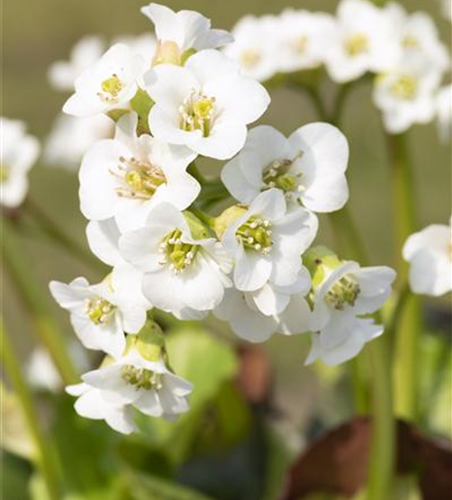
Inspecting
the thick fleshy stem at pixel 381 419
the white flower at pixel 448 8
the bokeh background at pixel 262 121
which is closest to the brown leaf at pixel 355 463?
the thick fleshy stem at pixel 381 419

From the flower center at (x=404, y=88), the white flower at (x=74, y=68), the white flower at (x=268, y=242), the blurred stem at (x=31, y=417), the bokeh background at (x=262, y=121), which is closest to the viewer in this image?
the white flower at (x=268, y=242)

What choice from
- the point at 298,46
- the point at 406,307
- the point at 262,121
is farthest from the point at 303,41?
the point at 262,121

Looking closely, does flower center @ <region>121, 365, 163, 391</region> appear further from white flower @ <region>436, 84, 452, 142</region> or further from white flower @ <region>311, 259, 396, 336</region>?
white flower @ <region>436, 84, 452, 142</region>

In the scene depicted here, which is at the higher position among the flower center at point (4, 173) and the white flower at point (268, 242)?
the white flower at point (268, 242)

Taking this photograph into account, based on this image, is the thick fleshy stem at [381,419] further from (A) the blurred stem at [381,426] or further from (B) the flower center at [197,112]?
(B) the flower center at [197,112]

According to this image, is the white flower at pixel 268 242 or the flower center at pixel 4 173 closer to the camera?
the white flower at pixel 268 242

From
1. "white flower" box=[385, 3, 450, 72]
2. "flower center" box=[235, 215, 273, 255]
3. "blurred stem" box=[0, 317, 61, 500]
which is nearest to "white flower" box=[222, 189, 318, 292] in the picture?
"flower center" box=[235, 215, 273, 255]

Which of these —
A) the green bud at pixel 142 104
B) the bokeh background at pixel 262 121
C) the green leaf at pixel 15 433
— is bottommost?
the bokeh background at pixel 262 121

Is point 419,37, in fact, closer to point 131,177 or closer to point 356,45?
point 356,45
